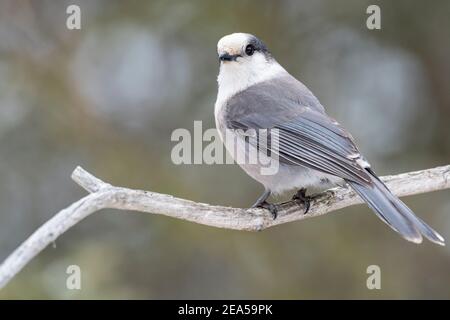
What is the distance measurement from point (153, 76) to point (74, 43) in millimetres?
778

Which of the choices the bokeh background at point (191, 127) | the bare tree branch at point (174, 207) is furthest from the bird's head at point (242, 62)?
the bokeh background at point (191, 127)

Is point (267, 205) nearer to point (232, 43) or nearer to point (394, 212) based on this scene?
point (394, 212)

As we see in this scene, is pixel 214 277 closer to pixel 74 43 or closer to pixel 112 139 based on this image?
pixel 112 139

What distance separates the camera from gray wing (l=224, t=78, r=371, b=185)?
428 cm

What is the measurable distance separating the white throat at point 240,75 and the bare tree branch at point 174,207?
878 mm

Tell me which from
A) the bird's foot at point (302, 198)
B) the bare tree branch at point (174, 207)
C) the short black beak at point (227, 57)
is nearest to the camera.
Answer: the bare tree branch at point (174, 207)

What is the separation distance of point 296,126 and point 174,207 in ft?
3.65

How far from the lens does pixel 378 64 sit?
284 inches

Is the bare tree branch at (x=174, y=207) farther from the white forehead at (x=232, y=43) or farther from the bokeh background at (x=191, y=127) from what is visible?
the bokeh background at (x=191, y=127)

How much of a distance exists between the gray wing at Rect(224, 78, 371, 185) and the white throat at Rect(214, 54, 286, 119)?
0.18 feet

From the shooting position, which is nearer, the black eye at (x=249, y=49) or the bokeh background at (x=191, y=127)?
the black eye at (x=249, y=49)

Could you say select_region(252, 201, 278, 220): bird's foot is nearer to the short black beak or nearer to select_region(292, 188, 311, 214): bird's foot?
select_region(292, 188, 311, 214): bird's foot

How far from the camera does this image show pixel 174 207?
3.82 meters

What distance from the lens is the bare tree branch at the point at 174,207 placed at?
3.11 metres
